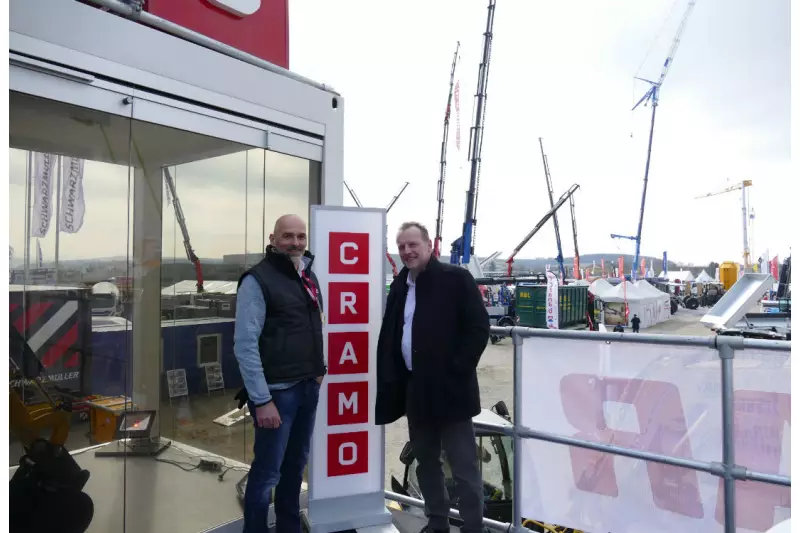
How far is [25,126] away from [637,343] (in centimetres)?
318

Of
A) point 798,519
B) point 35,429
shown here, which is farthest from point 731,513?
point 35,429

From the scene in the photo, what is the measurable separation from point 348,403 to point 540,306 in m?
21.1

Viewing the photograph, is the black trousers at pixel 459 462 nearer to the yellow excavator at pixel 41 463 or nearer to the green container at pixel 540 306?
the yellow excavator at pixel 41 463

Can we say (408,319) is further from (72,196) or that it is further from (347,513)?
(72,196)

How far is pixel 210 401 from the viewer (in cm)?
326

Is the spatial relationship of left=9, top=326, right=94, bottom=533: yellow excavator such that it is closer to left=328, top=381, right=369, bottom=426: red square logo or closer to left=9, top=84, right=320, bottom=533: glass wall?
left=9, top=84, right=320, bottom=533: glass wall

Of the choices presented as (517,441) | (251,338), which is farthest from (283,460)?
(517,441)

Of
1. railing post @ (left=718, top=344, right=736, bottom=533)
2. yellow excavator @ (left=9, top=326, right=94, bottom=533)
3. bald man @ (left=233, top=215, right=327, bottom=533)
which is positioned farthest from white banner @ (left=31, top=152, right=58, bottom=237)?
railing post @ (left=718, top=344, right=736, bottom=533)

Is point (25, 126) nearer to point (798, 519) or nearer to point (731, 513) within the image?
point (798, 519)

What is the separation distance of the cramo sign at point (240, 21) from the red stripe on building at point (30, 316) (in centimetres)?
169

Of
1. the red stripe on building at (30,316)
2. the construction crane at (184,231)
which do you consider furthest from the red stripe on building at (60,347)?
the construction crane at (184,231)

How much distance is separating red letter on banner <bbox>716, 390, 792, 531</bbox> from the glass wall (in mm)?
2758

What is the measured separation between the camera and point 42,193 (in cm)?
253

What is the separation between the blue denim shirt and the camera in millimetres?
2537
